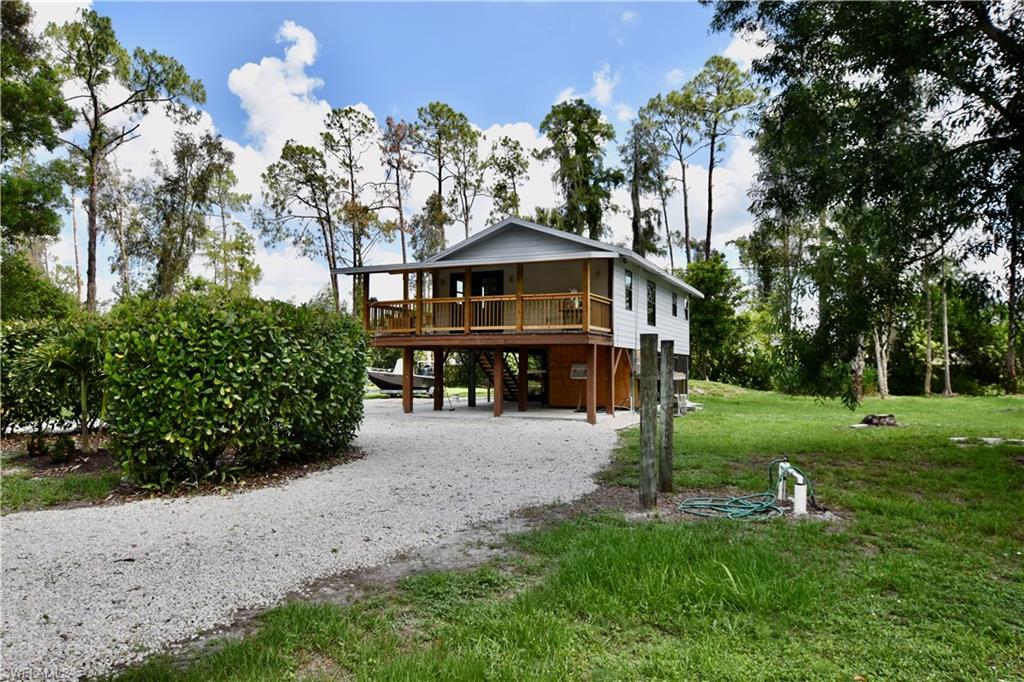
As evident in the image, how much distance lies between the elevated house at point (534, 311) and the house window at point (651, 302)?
32 mm

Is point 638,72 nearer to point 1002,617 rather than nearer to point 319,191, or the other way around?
point 1002,617

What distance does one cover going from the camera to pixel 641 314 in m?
17.4

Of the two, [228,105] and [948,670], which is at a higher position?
[228,105]

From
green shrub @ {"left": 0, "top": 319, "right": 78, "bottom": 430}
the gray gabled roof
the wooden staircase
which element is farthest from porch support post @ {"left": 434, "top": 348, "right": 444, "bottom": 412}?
green shrub @ {"left": 0, "top": 319, "right": 78, "bottom": 430}

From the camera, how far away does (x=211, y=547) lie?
434cm

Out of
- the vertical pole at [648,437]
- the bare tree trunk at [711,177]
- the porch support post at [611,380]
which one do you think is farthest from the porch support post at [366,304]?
the bare tree trunk at [711,177]

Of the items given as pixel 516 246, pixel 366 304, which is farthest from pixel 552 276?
pixel 366 304

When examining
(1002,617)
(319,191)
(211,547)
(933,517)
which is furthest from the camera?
(319,191)

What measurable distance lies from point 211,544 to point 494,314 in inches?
427

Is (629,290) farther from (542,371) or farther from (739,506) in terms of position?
(739,506)

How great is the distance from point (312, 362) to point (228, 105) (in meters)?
24.8

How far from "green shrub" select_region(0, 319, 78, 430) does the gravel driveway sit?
10.1 feet

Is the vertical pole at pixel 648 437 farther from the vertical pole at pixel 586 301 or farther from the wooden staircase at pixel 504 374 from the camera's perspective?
the wooden staircase at pixel 504 374

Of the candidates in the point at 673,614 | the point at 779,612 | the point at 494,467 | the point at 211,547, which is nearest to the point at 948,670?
the point at 779,612
